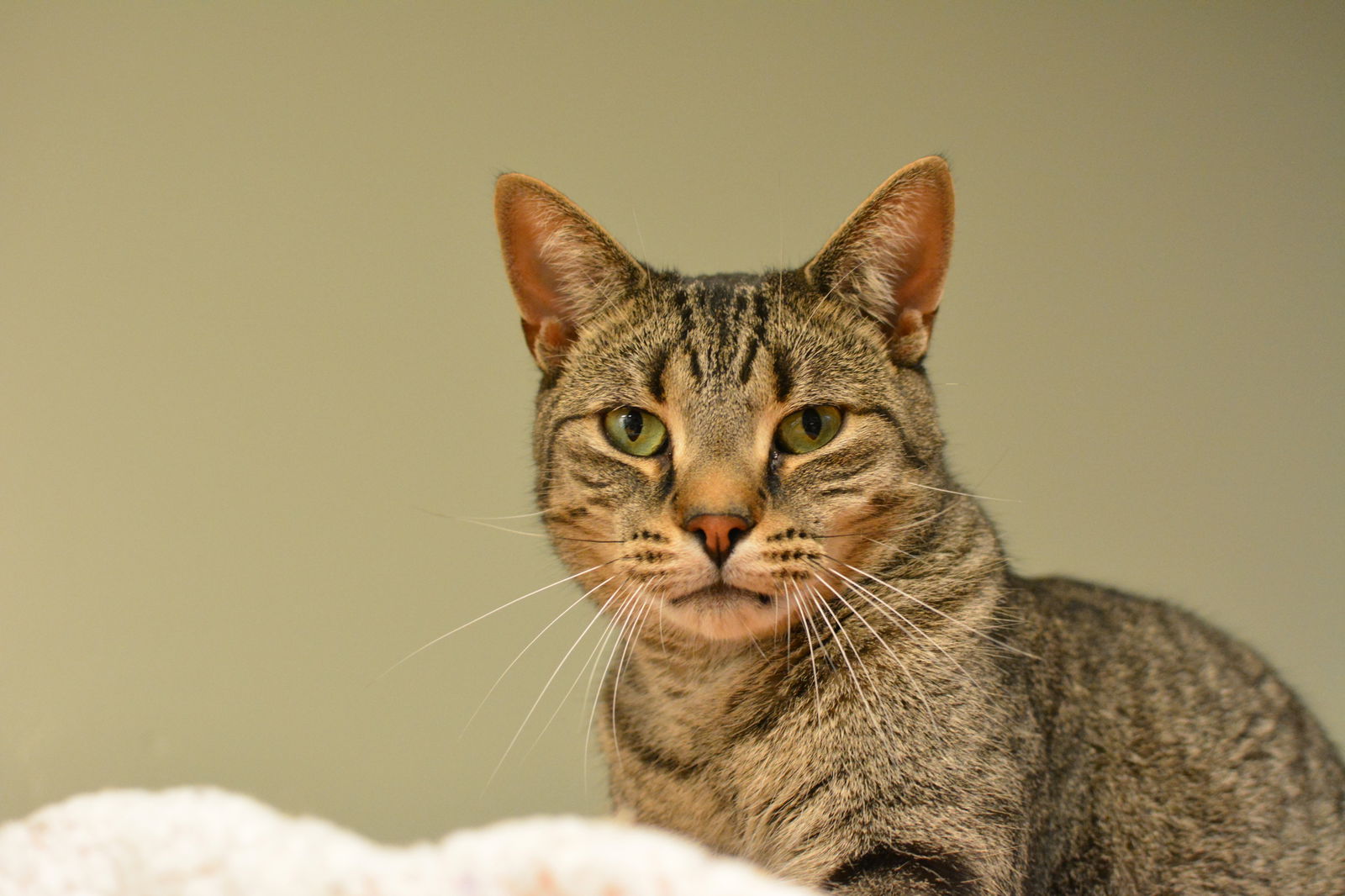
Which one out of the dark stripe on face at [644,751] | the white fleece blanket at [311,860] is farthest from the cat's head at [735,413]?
the white fleece blanket at [311,860]

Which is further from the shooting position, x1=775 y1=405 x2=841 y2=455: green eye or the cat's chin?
x1=775 y1=405 x2=841 y2=455: green eye

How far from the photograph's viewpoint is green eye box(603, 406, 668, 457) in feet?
5.06

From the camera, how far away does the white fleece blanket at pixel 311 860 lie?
647mm

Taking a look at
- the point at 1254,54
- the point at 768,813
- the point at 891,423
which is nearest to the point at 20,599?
the point at 768,813

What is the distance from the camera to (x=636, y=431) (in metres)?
1.56

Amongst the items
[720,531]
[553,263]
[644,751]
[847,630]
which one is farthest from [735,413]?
[644,751]

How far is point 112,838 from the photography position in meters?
0.76

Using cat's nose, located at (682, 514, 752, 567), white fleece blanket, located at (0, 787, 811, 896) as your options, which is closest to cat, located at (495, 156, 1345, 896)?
cat's nose, located at (682, 514, 752, 567)

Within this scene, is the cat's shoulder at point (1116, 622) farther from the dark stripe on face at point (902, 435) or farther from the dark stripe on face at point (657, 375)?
the dark stripe on face at point (657, 375)

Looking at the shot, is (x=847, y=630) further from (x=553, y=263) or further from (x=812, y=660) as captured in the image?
(x=553, y=263)

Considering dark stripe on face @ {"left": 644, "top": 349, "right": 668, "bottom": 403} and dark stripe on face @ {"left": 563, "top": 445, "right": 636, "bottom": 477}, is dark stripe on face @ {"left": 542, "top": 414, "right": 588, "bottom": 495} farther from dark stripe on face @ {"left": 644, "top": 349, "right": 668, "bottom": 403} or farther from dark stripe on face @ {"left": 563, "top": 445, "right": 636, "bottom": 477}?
dark stripe on face @ {"left": 644, "top": 349, "right": 668, "bottom": 403}

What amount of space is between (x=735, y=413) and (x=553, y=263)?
45cm

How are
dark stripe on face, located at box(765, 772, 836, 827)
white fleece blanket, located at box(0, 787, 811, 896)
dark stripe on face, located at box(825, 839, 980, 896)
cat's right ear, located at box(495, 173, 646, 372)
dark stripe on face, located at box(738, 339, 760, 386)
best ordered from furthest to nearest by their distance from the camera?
cat's right ear, located at box(495, 173, 646, 372) → dark stripe on face, located at box(738, 339, 760, 386) → dark stripe on face, located at box(765, 772, 836, 827) → dark stripe on face, located at box(825, 839, 980, 896) → white fleece blanket, located at box(0, 787, 811, 896)

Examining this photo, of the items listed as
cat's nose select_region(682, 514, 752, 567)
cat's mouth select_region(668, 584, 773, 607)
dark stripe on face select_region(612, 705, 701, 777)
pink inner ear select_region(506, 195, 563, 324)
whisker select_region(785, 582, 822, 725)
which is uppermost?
pink inner ear select_region(506, 195, 563, 324)
